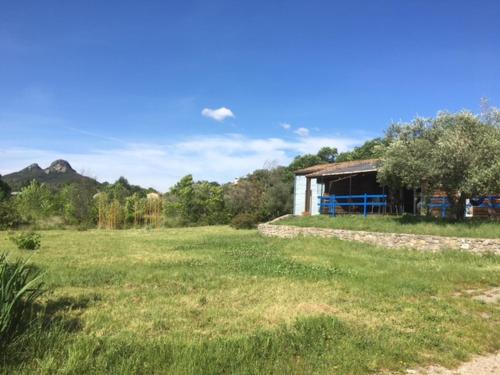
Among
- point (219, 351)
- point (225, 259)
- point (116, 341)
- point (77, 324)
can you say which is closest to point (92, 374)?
point (116, 341)

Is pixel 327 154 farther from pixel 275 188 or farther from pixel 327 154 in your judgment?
pixel 275 188

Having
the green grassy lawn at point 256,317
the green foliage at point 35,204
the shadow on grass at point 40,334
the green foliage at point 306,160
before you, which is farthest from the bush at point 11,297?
the green foliage at point 306,160

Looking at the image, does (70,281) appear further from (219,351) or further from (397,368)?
(397,368)

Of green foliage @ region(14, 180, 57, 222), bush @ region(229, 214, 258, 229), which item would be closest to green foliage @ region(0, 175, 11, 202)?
green foliage @ region(14, 180, 57, 222)

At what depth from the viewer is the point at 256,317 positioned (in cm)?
573

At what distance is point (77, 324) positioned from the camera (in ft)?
17.1

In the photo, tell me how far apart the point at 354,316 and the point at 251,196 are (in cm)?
2631

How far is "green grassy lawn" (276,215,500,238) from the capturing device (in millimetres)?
12793

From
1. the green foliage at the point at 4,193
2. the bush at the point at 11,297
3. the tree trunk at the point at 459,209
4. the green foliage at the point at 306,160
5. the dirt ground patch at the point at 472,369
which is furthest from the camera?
the green foliage at the point at 306,160

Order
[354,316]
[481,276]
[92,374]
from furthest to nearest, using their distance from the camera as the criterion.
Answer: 1. [481,276]
2. [354,316]
3. [92,374]

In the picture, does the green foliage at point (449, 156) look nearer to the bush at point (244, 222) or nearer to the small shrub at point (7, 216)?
the bush at point (244, 222)

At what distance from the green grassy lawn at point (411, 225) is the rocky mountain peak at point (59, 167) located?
78.6m

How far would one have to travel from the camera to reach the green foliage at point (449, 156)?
516 inches

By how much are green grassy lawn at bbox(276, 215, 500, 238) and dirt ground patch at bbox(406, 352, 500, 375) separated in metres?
9.04
